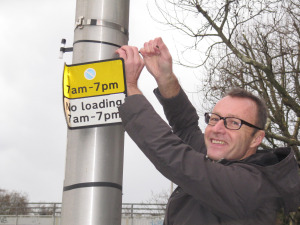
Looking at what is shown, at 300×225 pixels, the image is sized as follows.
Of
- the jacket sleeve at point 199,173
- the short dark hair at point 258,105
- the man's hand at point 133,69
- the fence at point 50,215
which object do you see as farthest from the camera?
the fence at point 50,215

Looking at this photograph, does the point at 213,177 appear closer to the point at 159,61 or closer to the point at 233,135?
the point at 233,135

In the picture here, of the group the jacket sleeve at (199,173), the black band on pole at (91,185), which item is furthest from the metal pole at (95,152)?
the jacket sleeve at (199,173)

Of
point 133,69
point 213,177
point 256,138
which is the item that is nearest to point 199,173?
point 213,177

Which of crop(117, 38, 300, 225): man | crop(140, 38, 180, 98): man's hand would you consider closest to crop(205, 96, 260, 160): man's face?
crop(117, 38, 300, 225): man

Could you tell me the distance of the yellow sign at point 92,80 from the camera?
2.32m

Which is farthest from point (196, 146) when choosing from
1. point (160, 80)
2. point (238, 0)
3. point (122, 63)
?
point (238, 0)

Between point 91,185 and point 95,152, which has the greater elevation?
point 95,152

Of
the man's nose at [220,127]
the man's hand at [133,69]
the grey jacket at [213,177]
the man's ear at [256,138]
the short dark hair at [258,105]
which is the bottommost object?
the grey jacket at [213,177]

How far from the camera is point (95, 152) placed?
2.38 m

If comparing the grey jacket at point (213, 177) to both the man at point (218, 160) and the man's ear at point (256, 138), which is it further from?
the man's ear at point (256, 138)

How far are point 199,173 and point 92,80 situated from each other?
0.86 m

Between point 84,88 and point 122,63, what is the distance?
0.89ft

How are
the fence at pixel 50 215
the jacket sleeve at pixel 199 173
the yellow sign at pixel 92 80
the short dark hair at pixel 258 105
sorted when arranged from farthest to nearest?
1. the fence at pixel 50 215
2. the yellow sign at pixel 92 80
3. the short dark hair at pixel 258 105
4. the jacket sleeve at pixel 199 173

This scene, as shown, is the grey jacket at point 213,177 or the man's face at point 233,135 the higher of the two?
the man's face at point 233,135
